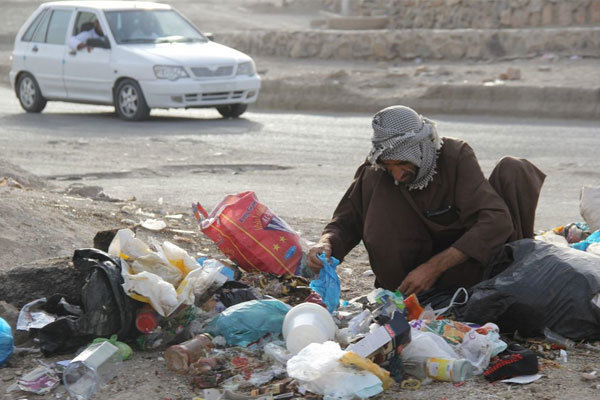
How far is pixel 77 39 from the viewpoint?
14.2m

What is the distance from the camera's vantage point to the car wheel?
557 inches

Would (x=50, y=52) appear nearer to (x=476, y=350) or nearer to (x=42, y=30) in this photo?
(x=42, y=30)

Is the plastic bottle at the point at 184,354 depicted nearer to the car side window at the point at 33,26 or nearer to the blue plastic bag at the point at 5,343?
the blue plastic bag at the point at 5,343

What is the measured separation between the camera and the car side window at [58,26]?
47.8 feet

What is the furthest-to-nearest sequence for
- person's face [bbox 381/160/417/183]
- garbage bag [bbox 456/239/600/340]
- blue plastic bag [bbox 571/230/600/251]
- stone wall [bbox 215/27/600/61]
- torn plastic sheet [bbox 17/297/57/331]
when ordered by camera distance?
1. stone wall [bbox 215/27/600/61]
2. blue plastic bag [bbox 571/230/600/251]
3. person's face [bbox 381/160/417/183]
4. torn plastic sheet [bbox 17/297/57/331]
5. garbage bag [bbox 456/239/600/340]

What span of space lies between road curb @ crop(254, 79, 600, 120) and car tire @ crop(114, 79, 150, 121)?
316cm

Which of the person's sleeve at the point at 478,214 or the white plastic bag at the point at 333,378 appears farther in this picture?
the person's sleeve at the point at 478,214

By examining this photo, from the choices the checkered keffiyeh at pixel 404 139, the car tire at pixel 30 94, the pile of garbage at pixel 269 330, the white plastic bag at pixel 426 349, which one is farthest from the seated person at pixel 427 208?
the car tire at pixel 30 94

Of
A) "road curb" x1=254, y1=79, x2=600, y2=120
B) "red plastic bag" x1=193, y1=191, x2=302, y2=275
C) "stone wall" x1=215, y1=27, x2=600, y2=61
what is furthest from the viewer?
"stone wall" x1=215, y1=27, x2=600, y2=61

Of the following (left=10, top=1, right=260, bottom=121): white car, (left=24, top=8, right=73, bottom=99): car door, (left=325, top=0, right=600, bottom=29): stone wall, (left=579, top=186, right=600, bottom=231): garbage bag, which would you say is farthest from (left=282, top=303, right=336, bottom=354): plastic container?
(left=325, top=0, right=600, bottom=29): stone wall

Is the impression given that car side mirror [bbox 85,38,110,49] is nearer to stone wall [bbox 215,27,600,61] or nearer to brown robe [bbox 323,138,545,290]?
stone wall [bbox 215,27,600,61]

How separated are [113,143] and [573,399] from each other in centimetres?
858

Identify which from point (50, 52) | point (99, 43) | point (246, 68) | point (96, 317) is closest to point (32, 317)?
point (96, 317)

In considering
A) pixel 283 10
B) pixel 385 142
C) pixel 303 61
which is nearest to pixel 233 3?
pixel 283 10
